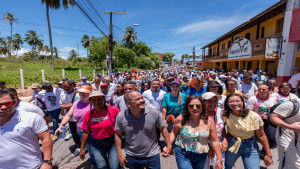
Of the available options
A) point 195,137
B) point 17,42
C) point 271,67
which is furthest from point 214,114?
point 17,42

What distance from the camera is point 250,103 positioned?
306 centimetres

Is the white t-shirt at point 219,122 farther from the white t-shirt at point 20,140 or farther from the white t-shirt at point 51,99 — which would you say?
the white t-shirt at point 51,99

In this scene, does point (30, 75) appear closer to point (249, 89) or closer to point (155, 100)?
point (155, 100)

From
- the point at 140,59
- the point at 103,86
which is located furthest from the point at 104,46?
the point at 103,86

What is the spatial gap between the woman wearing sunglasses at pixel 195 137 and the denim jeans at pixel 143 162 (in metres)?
0.34

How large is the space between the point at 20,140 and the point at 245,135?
292 centimetres

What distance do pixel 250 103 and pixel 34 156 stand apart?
12.7 ft

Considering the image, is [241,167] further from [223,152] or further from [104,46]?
[104,46]

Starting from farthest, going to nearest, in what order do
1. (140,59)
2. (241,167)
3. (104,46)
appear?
(140,59), (104,46), (241,167)

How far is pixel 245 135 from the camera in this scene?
2027mm

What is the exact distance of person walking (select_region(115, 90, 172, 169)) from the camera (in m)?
1.91

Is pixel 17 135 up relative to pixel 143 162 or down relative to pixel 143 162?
up

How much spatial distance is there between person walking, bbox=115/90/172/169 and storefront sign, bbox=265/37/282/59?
8518 mm

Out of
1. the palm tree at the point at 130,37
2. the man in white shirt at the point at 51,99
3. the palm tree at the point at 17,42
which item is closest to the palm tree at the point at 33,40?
the palm tree at the point at 17,42
